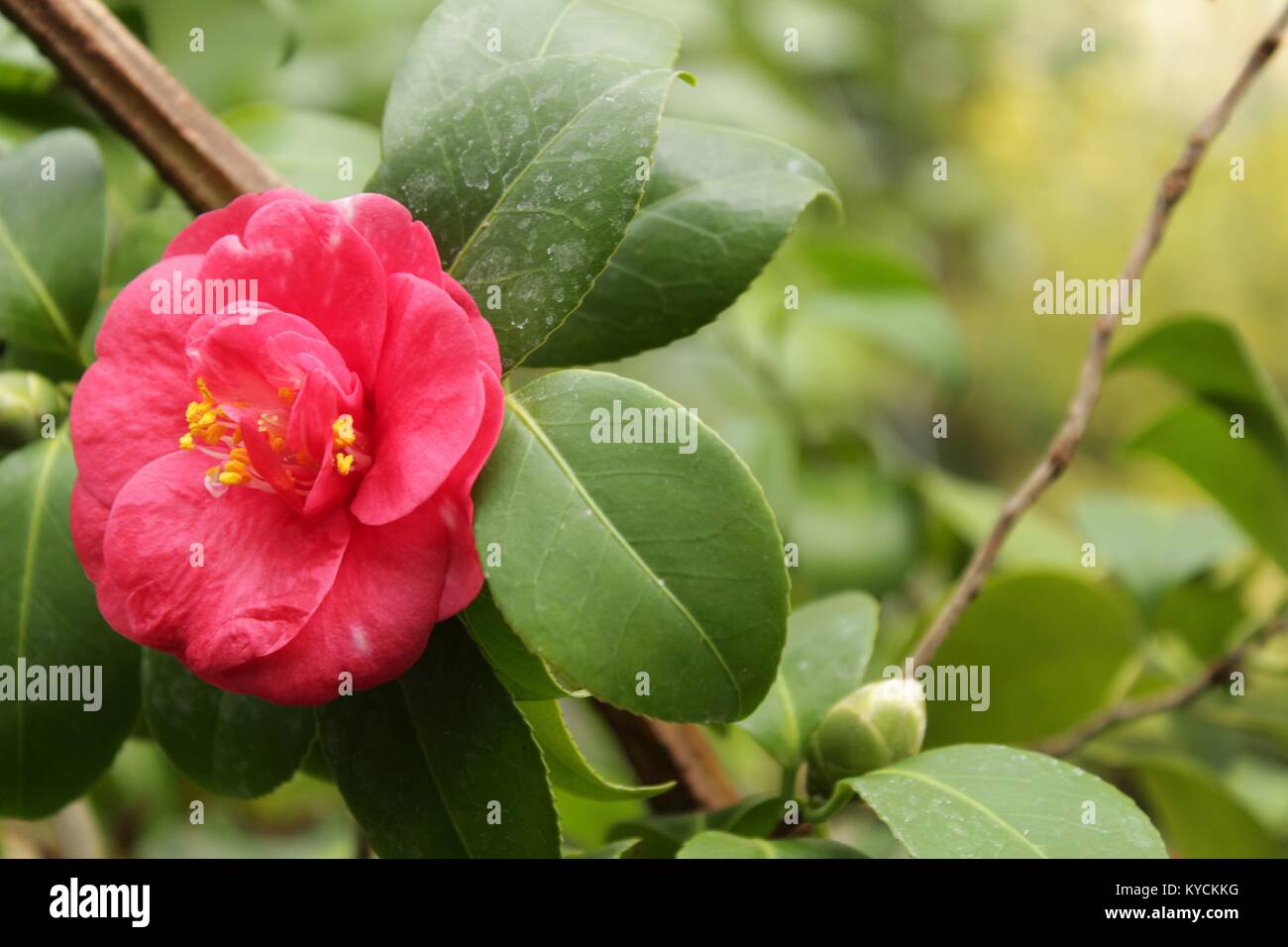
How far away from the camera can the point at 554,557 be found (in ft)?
1.56

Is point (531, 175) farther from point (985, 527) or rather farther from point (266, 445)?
point (985, 527)

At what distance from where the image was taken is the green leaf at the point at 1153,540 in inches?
40.5

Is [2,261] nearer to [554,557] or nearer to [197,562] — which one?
[197,562]

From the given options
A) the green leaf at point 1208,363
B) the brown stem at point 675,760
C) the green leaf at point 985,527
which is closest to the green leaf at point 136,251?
the brown stem at point 675,760

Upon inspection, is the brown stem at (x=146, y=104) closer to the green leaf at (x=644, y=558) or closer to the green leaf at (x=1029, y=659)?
the green leaf at (x=644, y=558)

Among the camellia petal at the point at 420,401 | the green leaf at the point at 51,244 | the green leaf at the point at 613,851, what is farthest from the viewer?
the green leaf at the point at 51,244

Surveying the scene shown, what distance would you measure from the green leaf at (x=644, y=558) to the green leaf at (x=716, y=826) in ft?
0.53

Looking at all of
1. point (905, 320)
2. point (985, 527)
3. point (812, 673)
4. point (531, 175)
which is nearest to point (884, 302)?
point (905, 320)

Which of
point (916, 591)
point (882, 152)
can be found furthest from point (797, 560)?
point (882, 152)

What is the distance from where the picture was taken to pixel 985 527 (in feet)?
3.73

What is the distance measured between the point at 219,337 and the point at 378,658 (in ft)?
0.50

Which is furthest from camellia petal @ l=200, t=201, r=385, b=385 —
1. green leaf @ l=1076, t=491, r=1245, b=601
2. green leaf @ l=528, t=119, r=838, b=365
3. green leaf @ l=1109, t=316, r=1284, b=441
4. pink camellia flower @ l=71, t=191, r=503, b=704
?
green leaf @ l=1076, t=491, r=1245, b=601

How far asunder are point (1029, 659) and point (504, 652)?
51cm

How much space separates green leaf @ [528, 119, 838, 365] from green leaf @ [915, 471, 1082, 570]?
599 millimetres
